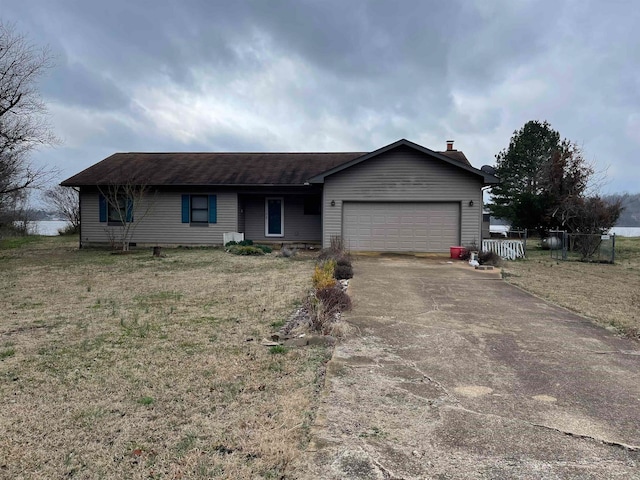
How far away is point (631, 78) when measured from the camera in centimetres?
1567

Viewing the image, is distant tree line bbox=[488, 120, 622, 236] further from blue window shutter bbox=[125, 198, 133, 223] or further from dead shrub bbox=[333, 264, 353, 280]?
blue window shutter bbox=[125, 198, 133, 223]

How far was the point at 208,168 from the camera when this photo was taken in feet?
60.7

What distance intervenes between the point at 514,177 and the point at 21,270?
34.5 metres

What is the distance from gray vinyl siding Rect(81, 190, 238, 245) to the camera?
17.3m

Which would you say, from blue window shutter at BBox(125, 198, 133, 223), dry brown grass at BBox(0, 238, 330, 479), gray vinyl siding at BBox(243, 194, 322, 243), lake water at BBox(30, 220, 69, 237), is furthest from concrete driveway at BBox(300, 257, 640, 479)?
lake water at BBox(30, 220, 69, 237)

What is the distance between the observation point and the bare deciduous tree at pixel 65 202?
2975 cm

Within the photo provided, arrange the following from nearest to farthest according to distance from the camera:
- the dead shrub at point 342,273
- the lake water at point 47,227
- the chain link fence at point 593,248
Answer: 1. the dead shrub at point 342,273
2. the chain link fence at point 593,248
3. the lake water at point 47,227

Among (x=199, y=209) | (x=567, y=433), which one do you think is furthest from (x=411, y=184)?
(x=567, y=433)

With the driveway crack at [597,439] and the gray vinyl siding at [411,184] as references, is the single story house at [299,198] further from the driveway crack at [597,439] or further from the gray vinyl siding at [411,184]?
the driveway crack at [597,439]

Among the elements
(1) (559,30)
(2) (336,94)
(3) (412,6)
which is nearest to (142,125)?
(2) (336,94)

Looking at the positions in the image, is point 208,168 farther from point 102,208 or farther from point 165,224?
point 102,208

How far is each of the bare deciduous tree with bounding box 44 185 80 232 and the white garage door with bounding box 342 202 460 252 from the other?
23.1 metres

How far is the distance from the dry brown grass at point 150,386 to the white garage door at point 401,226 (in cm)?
778

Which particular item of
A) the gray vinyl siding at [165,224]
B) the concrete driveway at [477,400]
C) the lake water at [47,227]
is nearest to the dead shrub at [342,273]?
the concrete driveway at [477,400]
